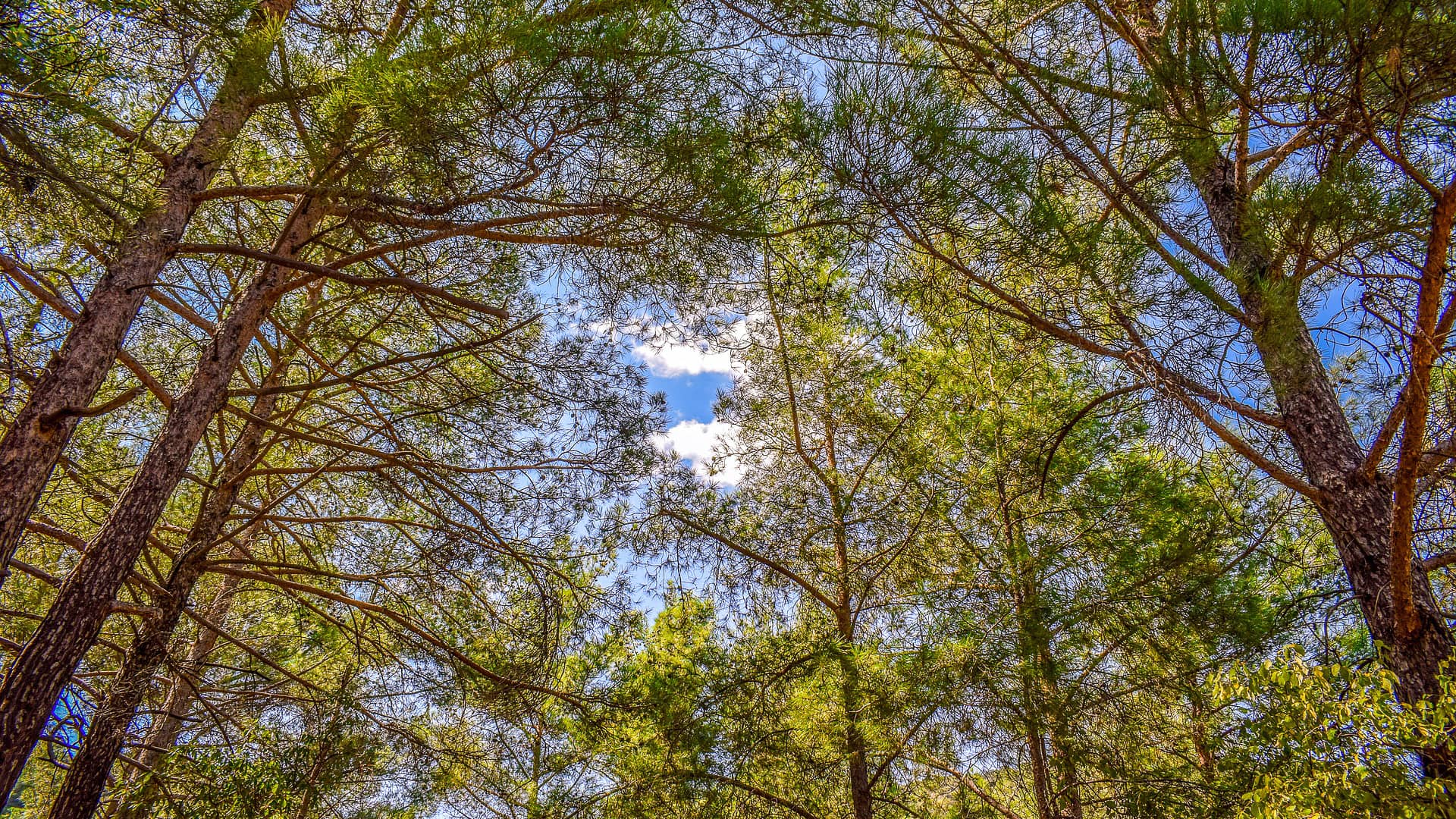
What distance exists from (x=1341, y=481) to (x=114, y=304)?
5430 mm

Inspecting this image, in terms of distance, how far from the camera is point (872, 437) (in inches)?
240

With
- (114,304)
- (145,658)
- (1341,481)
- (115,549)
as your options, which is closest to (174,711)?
(145,658)

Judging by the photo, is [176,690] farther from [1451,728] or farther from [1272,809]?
[1451,728]

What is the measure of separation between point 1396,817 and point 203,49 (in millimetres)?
5257

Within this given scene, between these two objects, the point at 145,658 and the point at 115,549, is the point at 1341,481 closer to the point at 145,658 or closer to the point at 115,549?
the point at 115,549

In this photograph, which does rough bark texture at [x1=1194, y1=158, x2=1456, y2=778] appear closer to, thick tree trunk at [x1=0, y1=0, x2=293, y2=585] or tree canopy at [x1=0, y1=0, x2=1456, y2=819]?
tree canopy at [x1=0, y1=0, x2=1456, y2=819]

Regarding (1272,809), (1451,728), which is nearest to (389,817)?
(1272,809)

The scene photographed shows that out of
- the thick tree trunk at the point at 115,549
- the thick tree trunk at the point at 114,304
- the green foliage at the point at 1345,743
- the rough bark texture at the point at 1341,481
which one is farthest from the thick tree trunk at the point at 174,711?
the rough bark texture at the point at 1341,481

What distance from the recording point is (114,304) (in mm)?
2912

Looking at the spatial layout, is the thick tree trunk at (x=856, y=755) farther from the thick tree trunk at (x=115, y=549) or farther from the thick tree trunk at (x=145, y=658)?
the thick tree trunk at (x=115, y=549)

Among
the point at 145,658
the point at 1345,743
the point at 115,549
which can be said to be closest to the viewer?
the point at 1345,743

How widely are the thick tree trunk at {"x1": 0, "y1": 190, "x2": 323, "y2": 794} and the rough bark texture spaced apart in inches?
180

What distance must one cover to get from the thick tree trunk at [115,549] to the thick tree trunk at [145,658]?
0.32 meters

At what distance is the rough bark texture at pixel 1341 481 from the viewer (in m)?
2.73
